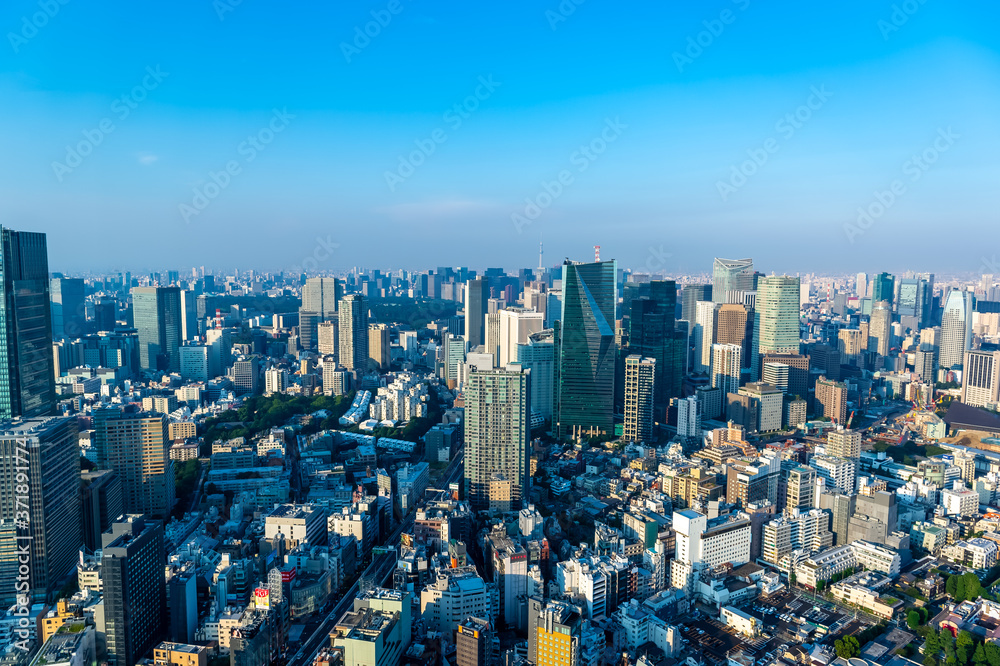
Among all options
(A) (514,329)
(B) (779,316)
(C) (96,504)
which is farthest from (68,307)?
(B) (779,316)

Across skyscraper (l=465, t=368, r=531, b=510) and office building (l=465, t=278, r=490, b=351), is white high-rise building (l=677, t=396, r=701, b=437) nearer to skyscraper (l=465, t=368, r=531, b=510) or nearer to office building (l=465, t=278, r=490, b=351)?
skyscraper (l=465, t=368, r=531, b=510)

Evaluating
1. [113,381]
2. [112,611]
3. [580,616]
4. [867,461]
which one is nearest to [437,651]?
[580,616]

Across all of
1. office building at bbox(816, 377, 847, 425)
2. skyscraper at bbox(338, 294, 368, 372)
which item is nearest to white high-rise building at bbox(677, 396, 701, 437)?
office building at bbox(816, 377, 847, 425)

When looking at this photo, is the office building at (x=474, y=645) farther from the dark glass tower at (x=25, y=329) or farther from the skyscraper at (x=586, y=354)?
the skyscraper at (x=586, y=354)

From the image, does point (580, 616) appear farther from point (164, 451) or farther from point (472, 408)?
point (164, 451)

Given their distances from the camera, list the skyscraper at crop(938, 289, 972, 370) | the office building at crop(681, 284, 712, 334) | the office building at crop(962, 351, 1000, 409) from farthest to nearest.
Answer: the office building at crop(681, 284, 712, 334)
the skyscraper at crop(938, 289, 972, 370)
the office building at crop(962, 351, 1000, 409)

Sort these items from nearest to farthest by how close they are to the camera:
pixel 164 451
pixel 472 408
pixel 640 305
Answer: pixel 164 451 → pixel 472 408 → pixel 640 305
